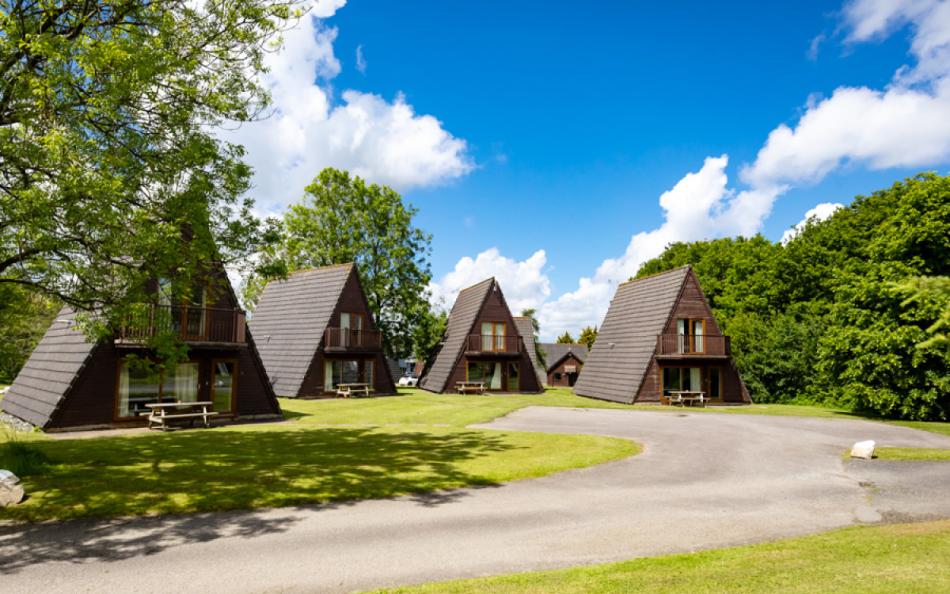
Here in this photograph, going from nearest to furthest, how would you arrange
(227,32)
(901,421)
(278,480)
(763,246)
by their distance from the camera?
(278,480)
(227,32)
(901,421)
(763,246)

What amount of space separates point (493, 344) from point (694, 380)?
1347 cm

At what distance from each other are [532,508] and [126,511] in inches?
259

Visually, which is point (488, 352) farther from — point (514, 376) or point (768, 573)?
point (768, 573)

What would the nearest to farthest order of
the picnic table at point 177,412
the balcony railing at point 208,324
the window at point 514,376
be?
1. the picnic table at point 177,412
2. the balcony railing at point 208,324
3. the window at point 514,376

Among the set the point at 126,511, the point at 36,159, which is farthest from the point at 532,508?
the point at 36,159

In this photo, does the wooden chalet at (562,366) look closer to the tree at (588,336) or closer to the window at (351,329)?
the tree at (588,336)

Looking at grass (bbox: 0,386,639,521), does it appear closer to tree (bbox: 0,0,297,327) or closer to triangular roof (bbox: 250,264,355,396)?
tree (bbox: 0,0,297,327)

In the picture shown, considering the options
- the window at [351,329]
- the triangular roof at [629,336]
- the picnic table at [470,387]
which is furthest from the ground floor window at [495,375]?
the window at [351,329]

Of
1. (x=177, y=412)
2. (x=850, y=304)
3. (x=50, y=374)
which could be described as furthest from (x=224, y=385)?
(x=850, y=304)

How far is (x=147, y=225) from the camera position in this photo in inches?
426

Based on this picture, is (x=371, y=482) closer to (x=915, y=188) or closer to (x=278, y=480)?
(x=278, y=480)

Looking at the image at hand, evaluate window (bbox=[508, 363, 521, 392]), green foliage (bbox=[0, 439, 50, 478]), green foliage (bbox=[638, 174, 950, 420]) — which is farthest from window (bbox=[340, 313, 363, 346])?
green foliage (bbox=[638, 174, 950, 420])

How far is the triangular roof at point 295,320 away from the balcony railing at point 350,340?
0.52m

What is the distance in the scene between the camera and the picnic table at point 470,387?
3722 cm
